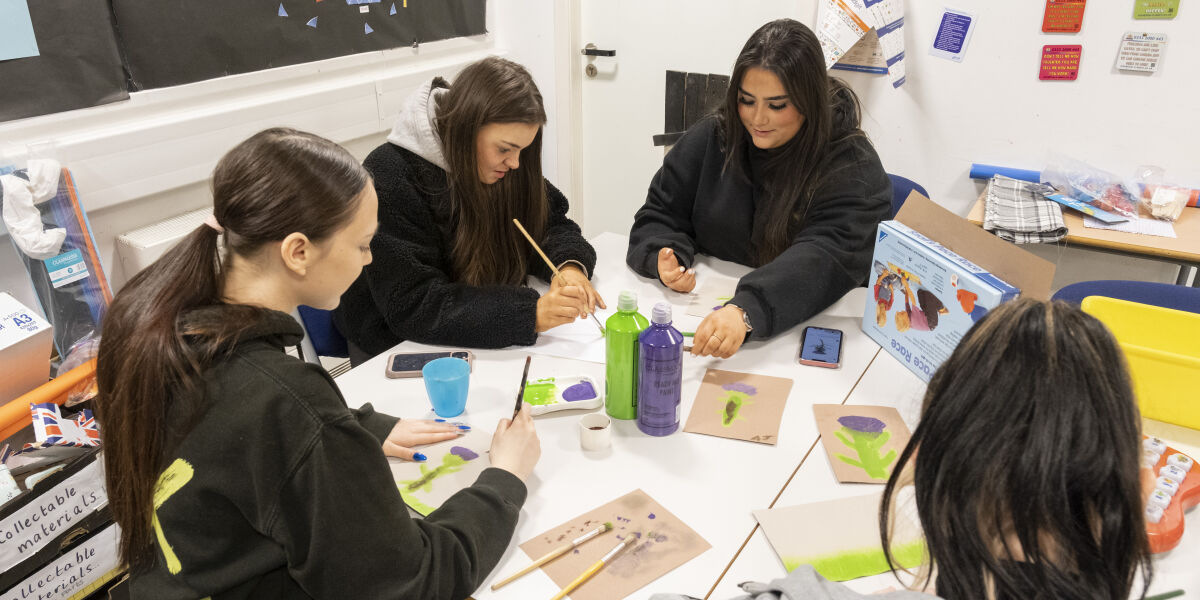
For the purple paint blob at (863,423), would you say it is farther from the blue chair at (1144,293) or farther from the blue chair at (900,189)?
the blue chair at (900,189)

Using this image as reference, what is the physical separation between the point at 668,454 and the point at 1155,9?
2.41 metres

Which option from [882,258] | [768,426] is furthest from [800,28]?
[768,426]

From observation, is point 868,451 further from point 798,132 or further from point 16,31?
point 16,31

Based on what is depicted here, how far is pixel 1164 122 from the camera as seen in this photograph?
2529 millimetres

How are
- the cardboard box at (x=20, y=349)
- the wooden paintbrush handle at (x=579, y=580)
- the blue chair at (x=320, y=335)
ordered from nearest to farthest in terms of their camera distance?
the wooden paintbrush handle at (x=579, y=580)
the cardboard box at (x=20, y=349)
the blue chair at (x=320, y=335)

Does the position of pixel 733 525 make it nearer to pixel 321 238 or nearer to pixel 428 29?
pixel 321 238

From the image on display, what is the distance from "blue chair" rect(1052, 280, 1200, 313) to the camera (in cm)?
159

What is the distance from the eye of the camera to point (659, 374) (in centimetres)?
118

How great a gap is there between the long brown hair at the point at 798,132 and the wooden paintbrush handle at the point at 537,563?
3.62 feet

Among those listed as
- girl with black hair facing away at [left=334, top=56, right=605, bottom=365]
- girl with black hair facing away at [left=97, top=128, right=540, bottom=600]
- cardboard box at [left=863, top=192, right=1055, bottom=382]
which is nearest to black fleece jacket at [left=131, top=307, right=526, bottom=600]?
girl with black hair facing away at [left=97, top=128, right=540, bottom=600]

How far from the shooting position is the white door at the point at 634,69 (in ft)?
10.2

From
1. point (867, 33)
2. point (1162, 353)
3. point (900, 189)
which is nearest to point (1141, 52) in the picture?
point (867, 33)

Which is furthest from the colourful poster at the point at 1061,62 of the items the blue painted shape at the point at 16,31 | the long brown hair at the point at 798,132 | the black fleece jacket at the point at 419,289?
the blue painted shape at the point at 16,31

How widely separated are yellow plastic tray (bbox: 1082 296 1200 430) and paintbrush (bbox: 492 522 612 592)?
2.75 ft
